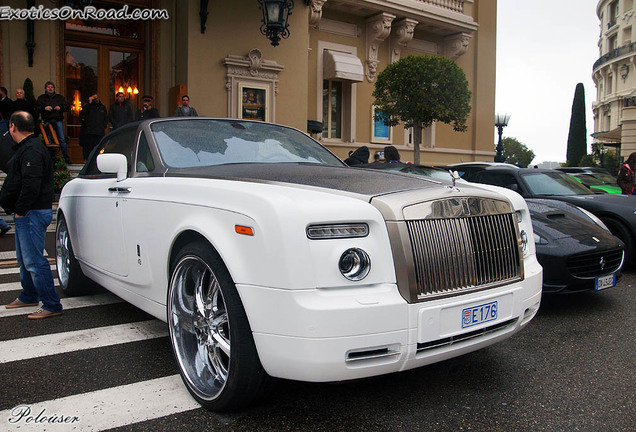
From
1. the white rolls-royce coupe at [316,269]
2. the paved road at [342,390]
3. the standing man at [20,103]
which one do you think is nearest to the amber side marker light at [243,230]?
the white rolls-royce coupe at [316,269]

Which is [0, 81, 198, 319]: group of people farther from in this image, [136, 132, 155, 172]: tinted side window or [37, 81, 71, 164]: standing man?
[37, 81, 71, 164]: standing man

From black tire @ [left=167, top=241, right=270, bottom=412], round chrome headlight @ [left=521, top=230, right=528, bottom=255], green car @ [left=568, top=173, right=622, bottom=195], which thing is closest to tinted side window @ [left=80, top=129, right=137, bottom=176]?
black tire @ [left=167, top=241, right=270, bottom=412]

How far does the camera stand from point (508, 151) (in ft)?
239

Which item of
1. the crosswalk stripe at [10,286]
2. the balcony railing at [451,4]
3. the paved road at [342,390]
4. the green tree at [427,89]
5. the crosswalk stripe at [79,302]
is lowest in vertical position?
the paved road at [342,390]

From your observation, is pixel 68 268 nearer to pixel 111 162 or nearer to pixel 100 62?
pixel 111 162

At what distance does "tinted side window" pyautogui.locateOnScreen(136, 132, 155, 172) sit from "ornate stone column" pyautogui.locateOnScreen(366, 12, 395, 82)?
16.1m

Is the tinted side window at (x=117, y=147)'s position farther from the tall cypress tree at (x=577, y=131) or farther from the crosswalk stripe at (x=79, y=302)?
the tall cypress tree at (x=577, y=131)

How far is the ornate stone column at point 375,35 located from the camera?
1850 cm

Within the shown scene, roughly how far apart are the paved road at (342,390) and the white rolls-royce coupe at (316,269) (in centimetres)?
31

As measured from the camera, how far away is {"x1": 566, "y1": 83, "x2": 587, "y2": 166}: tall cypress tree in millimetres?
55094

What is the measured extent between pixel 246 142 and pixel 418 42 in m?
18.2

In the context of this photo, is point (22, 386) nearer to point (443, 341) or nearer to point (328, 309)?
point (328, 309)

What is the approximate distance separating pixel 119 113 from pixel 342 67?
314 inches
